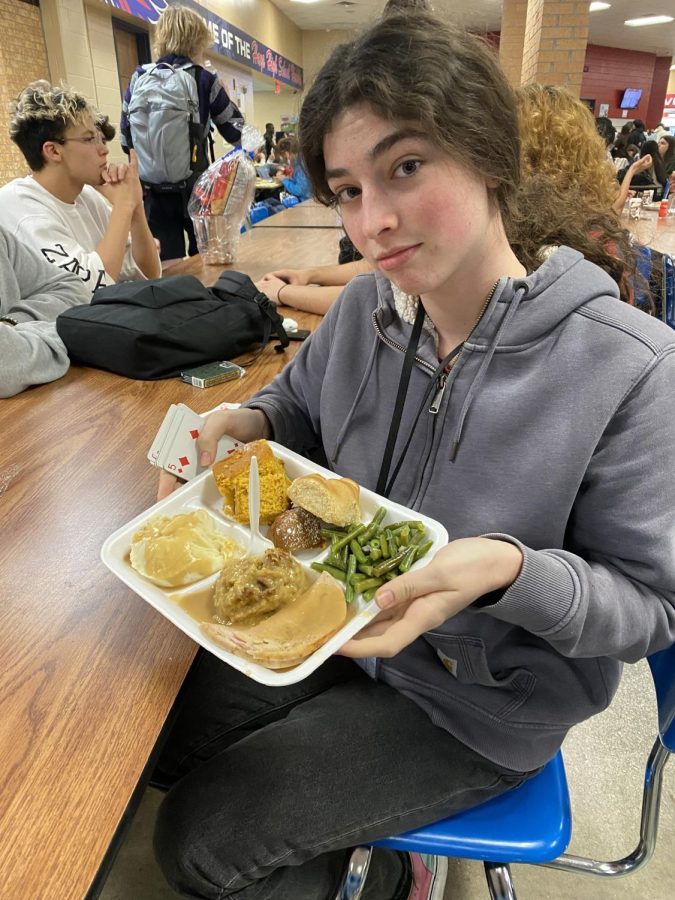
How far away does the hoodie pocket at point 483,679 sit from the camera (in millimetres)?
901

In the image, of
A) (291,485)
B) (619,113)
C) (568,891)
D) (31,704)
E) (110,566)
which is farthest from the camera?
(619,113)

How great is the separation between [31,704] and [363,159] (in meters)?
0.82

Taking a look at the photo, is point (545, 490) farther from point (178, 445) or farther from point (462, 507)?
point (178, 445)

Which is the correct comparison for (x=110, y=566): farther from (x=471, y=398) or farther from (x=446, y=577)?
(x=471, y=398)

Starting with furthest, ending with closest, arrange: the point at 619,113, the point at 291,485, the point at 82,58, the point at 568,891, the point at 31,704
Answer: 1. the point at 619,113
2. the point at 82,58
3. the point at 568,891
4. the point at 291,485
5. the point at 31,704

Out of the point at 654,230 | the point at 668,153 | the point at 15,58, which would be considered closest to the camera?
the point at 654,230

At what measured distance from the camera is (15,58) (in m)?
5.73

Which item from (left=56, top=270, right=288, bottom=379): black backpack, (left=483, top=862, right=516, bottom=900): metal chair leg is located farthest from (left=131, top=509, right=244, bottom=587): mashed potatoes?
(left=56, top=270, right=288, bottom=379): black backpack

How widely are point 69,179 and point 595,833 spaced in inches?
109

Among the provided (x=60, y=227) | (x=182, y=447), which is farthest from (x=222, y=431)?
(x=60, y=227)

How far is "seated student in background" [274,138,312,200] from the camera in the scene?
1055 mm

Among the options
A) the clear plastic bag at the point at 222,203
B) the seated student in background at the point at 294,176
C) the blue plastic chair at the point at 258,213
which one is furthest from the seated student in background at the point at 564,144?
the blue plastic chair at the point at 258,213

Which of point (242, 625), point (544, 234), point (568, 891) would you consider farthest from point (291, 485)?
point (568, 891)

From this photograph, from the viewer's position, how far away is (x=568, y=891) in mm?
1383
